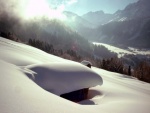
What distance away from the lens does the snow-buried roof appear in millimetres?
3172

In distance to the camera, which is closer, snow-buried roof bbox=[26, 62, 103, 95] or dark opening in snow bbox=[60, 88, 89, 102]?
snow-buried roof bbox=[26, 62, 103, 95]

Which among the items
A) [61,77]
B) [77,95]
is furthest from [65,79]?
[77,95]

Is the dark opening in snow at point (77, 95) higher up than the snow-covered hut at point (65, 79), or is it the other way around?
the snow-covered hut at point (65, 79)

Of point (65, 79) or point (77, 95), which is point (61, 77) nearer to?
point (65, 79)

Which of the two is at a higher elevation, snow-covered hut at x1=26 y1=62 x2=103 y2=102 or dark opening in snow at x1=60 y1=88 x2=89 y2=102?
snow-covered hut at x1=26 y1=62 x2=103 y2=102

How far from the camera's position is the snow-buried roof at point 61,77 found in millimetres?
3172

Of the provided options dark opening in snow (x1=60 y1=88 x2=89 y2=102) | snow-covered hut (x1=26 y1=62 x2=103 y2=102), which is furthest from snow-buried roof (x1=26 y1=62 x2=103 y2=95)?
dark opening in snow (x1=60 y1=88 x2=89 y2=102)

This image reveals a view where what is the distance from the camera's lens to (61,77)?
11.3ft

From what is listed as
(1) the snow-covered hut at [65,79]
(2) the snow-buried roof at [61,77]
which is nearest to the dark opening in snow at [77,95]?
(1) the snow-covered hut at [65,79]

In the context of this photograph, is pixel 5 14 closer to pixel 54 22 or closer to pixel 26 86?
pixel 54 22

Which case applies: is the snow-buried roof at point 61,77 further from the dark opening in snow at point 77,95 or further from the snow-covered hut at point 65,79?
the dark opening in snow at point 77,95

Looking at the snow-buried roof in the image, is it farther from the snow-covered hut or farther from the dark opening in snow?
the dark opening in snow

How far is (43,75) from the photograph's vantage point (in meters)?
3.31

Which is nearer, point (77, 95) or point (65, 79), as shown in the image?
point (65, 79)
